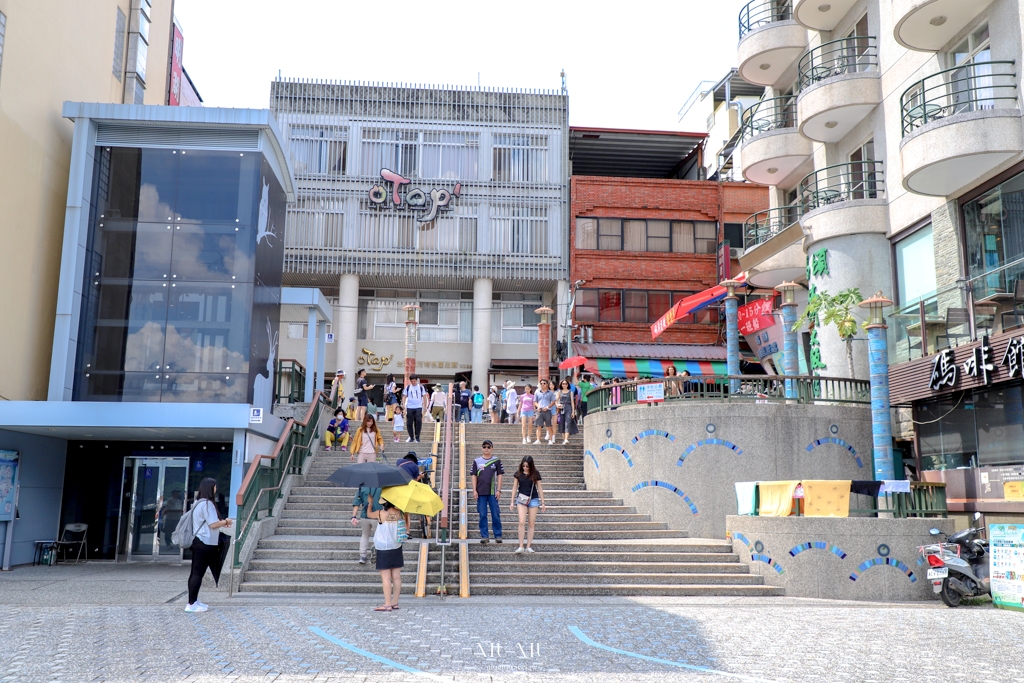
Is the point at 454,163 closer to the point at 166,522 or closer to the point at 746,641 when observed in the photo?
the point at 166,522

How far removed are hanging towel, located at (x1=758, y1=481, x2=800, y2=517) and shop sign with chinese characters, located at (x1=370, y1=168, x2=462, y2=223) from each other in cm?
2605

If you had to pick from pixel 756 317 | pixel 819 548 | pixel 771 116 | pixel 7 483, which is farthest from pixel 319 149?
pixel 819 548

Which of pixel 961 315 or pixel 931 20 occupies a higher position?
pixel 931 20

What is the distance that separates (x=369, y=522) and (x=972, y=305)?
11.1 metres

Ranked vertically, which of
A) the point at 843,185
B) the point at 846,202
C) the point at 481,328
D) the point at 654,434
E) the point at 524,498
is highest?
the point at 843,185

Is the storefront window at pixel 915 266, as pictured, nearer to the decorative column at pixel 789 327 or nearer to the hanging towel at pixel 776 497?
the decorative column at pixel 789 327

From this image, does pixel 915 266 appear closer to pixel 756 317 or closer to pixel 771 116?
pixel 756 317

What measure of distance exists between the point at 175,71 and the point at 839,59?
21.6 meters

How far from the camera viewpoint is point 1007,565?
12531 mm

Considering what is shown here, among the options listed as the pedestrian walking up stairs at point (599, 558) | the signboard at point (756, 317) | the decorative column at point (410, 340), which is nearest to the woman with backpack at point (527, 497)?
the pedestrian walking up stairs at point (599, 558)

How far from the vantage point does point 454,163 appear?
39625 mm

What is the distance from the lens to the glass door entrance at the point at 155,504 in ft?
63.4

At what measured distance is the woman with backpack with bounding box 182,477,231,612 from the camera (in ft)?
38.0

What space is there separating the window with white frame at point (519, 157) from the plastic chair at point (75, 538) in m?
24.6
